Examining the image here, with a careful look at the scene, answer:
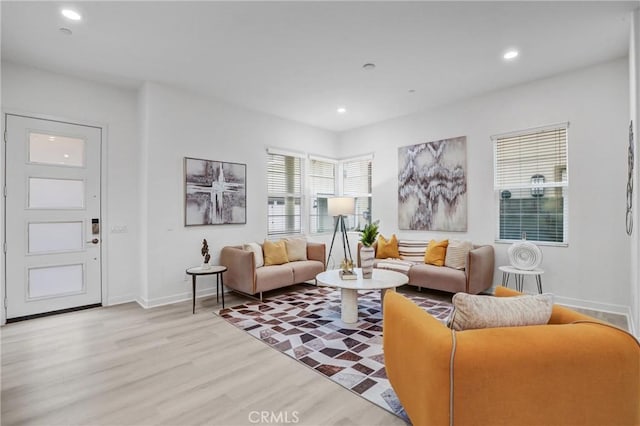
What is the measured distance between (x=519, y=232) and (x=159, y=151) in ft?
16.7

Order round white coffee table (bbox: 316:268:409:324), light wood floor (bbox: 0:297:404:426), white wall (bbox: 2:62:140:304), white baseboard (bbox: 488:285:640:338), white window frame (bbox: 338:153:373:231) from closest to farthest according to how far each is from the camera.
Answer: light wood floor (bbox: 0:297:404:426) → round white coffee table (bbox: 316:268:409:324) → white baseboard (bbox: 488:285:640:338) → white wall (bbox: 2:62:140:304) → white window frame (bbox: 338:153:373:231)

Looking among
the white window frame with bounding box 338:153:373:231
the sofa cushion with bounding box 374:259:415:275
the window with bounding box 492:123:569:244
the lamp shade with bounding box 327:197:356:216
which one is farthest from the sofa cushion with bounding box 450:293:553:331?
the white window frame with bounding box 338:153:373:231

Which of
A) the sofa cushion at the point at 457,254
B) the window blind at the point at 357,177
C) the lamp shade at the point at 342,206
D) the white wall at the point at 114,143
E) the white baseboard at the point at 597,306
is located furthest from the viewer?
the window blind at the point at 357,177

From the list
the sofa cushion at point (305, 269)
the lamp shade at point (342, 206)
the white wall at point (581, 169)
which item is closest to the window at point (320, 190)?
the lamp shade at point (342, 206)

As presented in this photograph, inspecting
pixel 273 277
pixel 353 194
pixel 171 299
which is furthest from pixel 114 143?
pixel 353 194

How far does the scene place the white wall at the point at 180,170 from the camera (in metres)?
4.17

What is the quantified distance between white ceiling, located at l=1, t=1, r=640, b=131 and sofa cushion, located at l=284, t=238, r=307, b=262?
2.32 meters

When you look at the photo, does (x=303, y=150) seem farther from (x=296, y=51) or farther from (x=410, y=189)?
(x=296, y=51)

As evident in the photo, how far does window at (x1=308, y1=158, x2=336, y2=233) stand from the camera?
20.7 feet

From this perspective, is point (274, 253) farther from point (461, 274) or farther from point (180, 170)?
point (461, 274)

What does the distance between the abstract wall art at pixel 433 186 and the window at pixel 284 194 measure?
189 centimetres

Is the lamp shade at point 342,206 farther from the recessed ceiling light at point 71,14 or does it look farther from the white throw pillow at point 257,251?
the recessed ceiling light at point 71,14

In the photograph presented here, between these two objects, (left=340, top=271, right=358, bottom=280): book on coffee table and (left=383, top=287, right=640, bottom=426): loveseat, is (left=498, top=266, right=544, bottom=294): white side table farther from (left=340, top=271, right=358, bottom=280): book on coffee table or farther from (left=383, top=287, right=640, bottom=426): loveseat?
(left=383, top=287, right=640, bottom=426): loveseat

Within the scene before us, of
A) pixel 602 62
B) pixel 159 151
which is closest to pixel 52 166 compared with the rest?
pixel 159 151
